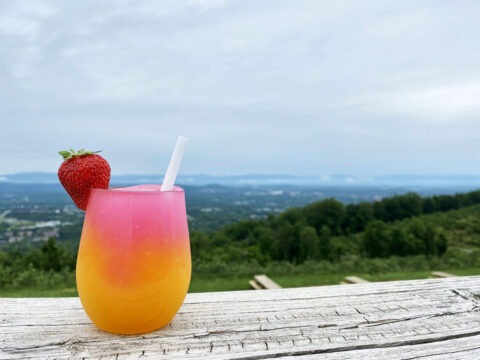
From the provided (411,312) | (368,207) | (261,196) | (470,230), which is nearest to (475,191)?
(368,207)

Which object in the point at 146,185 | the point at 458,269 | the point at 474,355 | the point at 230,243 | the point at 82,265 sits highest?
the point at 146,185

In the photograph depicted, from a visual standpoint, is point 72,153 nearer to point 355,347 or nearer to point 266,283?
point 355,347

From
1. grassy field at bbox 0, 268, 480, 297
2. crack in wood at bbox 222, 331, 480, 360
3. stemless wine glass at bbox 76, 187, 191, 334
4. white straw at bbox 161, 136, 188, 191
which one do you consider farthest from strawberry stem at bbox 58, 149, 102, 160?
grassy field at bbox 0, 268, 480, 297

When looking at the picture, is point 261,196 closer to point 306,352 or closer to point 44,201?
point 44,201

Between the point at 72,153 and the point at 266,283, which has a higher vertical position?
the point at 72,153

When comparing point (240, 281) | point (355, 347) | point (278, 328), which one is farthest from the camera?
point (240, 281)

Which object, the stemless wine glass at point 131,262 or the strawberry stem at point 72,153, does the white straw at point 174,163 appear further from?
the strawberry stem at point 72,153

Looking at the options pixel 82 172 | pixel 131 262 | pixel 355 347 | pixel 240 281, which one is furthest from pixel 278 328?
pixel 240 281
